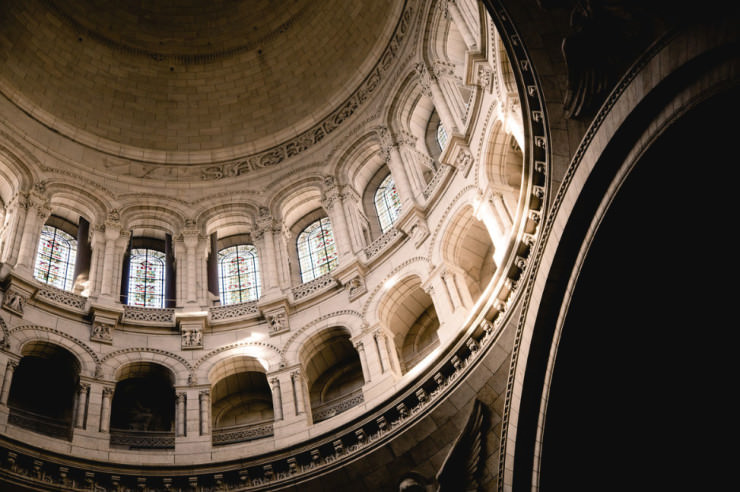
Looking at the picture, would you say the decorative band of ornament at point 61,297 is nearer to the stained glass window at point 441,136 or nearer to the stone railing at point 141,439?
the stone railing at point 141,439

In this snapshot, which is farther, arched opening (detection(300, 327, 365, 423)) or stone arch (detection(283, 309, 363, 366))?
arched opening (detection(300, 327, 365, 423))

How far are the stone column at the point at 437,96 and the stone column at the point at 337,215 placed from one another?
166 inches

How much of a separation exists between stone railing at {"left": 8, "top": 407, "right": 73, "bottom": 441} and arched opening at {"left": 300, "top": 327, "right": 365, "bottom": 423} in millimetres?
5886

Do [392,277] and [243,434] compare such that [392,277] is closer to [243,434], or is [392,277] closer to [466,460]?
[243,434]

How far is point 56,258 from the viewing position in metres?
25.0

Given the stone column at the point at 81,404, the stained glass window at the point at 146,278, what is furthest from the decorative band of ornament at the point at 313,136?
the stone column at the point at 81,404

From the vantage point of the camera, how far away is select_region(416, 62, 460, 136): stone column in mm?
22359

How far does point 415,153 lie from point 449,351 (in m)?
8.71

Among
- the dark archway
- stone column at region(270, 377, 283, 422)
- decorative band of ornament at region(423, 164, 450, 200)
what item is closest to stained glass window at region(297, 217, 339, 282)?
decorative band of ornament at region(423, 164, 450, 200)

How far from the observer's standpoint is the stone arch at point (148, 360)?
70.2 feet

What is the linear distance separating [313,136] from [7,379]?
515 inches

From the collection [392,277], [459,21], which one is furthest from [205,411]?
[459,21]

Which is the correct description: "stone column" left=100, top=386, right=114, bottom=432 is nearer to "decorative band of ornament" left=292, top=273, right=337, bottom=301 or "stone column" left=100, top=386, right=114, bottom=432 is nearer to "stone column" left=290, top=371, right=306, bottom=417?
"stone column" left=290, top=371, right=306, bottom=417

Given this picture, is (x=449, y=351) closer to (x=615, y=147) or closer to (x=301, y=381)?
(x=301, y=381)
